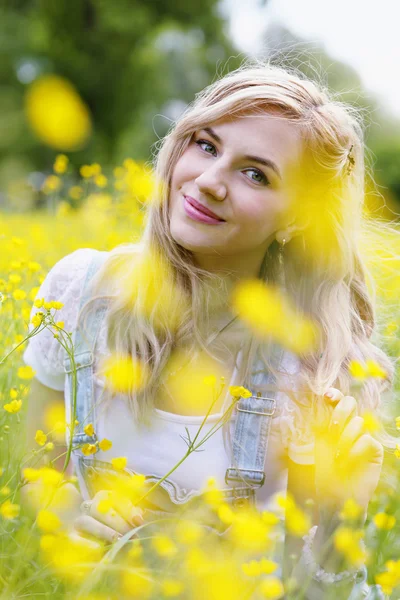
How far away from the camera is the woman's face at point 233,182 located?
1.31 meters

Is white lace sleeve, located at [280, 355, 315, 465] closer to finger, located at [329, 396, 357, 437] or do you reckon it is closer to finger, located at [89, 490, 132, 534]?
finger, located at [329, 396, 357, 437]

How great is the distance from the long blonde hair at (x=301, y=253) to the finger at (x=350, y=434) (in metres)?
0.27

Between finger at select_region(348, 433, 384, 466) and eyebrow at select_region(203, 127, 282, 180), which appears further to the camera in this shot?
eyebrow at select_region(203, 127, 282, 180)

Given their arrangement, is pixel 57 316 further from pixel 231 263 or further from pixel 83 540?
pixel 83 540

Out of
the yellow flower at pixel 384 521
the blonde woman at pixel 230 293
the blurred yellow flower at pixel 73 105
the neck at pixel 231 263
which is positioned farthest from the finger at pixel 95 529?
the blurred yellow flower at pixel 73 105

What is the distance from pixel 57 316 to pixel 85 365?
15 centimetres

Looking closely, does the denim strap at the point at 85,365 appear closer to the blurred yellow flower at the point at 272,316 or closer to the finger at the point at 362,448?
the blurred yellow flower at the point at 272,316

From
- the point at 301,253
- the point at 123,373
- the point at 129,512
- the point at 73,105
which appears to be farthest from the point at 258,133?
the point at 73,105

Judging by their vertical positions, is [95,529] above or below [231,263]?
below

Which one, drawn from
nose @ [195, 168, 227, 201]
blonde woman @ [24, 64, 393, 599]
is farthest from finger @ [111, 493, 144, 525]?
nose @ [195, 168, 227, 201]

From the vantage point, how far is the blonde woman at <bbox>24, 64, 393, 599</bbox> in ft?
4.42

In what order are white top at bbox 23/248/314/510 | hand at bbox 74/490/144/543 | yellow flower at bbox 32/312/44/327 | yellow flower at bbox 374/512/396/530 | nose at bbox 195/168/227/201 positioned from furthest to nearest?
white top at bbox 23/248/314/510, nose at bbox 195/168/227/201, hand at bbox 74/490/144/543, yellow flower at bbox 32/312/44/327, yellow flower at bbox 374/512/396/530

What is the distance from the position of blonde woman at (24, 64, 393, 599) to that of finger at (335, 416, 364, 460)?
0.12 meters

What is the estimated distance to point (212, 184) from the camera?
1284 millimetres
